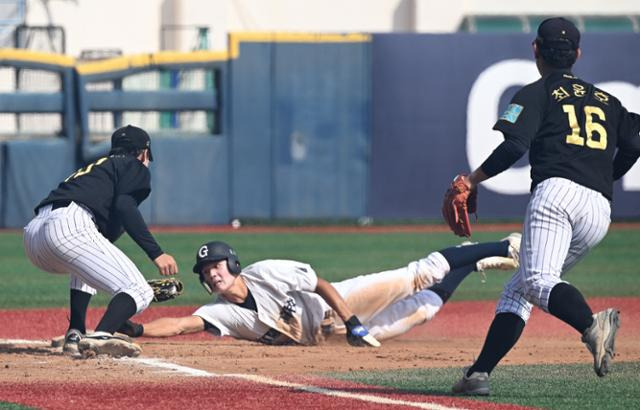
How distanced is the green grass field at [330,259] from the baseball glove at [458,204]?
5025 mm

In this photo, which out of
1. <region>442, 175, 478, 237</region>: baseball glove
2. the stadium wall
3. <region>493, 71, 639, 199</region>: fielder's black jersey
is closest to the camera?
<region>493, 71, 639, 199</region>: fielder's black jersey

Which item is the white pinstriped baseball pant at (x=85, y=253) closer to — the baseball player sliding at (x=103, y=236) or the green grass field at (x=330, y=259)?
the baseball player sliding at (x=103, y=236)

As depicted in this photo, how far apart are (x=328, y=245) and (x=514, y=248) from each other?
7065 mm

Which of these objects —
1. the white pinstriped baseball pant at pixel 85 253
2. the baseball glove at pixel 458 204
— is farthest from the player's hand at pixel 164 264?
the baseball glove at pixel 458 204

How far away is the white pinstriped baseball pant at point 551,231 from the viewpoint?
18.7 feet

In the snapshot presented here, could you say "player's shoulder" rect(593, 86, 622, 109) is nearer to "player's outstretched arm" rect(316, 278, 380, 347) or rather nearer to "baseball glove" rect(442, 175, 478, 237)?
"baseball glove" rect(442, 175, 478, 237)

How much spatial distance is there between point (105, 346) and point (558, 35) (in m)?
2.85

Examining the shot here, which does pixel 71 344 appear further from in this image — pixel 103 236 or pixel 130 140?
pixel 130 140

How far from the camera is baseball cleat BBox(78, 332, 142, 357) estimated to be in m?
7.03

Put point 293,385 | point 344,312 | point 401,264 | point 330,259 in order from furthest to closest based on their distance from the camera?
point 330,259 → point 401,264 → point 344,312 → point 293,385

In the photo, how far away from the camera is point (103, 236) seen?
752cm

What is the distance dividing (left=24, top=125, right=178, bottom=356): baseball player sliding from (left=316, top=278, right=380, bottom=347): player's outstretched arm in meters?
0.93

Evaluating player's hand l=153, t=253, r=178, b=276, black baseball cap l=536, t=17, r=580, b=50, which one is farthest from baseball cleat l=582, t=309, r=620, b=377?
player's hand l=153, t=253, r=178, b=276

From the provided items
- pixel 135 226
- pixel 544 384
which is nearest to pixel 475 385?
pixel 544 384
